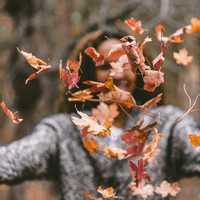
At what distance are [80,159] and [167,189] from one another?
29 centimetres

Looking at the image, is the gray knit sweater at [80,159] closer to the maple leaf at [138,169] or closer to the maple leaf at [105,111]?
the maple leaf at [105,111]

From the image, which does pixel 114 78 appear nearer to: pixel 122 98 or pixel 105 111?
pixel 105 111

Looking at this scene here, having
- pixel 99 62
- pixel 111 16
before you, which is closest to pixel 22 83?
pixel 111 16

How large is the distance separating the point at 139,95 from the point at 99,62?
1.88ft

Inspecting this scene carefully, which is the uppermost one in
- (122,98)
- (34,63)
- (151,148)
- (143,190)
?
(34,63)

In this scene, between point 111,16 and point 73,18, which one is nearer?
point 111,16

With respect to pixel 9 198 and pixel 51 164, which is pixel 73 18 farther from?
pixel 51 164

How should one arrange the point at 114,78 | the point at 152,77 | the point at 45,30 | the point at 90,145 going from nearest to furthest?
the point at 152,77 < the point at 114,78 < the point at 90,145 < the point at 45,30

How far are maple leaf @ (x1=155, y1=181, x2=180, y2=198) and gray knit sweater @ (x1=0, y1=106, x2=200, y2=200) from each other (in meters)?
0.06

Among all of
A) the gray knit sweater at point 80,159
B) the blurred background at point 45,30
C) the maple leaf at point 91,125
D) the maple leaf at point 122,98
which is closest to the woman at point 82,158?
the gray knit sweater at point 80,159

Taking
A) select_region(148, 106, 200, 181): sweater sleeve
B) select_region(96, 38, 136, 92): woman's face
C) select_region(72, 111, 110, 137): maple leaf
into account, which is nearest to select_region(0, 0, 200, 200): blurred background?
select_region(96, 38, 136, 92): woman's face

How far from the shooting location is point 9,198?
5.91 meters

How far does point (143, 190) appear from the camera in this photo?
2412 mm

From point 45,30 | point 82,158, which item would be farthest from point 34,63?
point 45,30
